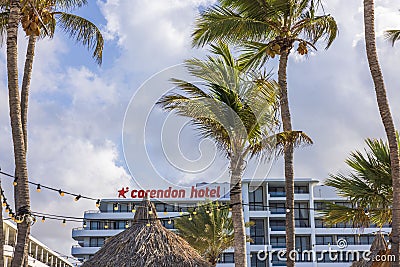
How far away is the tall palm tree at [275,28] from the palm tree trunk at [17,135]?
4.25 meters

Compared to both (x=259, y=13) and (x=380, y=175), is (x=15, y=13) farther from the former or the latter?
(x=380, y=175)

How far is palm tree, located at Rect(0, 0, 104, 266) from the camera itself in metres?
13.0

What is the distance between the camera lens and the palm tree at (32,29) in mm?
Result: 12992

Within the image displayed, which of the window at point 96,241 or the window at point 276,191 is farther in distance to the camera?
the window at point 96,241

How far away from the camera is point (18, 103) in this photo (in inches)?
531

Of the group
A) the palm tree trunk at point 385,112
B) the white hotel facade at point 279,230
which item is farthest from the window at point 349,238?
the palm tree trunk at point 385,112

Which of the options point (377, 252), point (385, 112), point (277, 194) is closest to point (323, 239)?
point (277, 194)

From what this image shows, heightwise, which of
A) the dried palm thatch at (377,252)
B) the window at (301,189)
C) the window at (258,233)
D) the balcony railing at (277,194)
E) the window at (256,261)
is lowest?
the dried palm thatch at (377,252)

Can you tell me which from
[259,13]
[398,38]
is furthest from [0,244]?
[398,38]

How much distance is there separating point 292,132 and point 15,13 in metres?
6.74

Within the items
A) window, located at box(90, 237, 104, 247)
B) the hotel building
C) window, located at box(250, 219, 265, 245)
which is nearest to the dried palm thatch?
the hotel building

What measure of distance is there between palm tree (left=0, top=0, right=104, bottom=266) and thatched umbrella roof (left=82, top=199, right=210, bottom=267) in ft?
9.11

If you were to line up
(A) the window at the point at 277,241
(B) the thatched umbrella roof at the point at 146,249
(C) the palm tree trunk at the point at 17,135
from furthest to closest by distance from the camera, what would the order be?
(A) the window at the point at 277,241 < (B) the thatched umbrella roof at the point at 146,249 < (C) the palm tree trunk at the point at 17,135

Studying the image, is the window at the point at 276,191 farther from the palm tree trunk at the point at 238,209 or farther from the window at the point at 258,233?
the palm tree trunk at the point at 238,209
